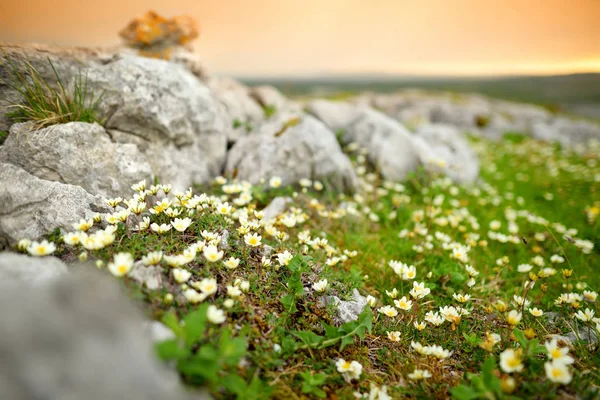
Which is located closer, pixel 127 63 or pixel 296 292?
pixel 296 292

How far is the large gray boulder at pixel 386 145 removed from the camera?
6.53 m

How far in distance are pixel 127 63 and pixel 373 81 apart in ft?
655

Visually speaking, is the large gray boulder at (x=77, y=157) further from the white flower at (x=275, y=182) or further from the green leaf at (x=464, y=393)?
the green leaf at (x=464, y=393)

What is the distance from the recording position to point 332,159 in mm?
5398

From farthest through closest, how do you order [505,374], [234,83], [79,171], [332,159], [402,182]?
[234,83], [402,182], [332,159], [79,171], [505,374]

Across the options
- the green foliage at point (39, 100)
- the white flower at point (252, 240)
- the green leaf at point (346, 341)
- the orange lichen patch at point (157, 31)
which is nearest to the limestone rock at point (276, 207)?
the white flower at point (252, 240)

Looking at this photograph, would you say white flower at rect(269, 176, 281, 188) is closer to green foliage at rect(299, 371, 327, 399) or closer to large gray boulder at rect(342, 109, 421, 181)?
large gray boulder at rect(342, 109, 421, 181)

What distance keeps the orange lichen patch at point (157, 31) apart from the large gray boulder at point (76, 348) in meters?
7.26

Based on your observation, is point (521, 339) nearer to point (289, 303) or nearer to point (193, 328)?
point (289, 303)

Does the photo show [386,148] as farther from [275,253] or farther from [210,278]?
[210,278]

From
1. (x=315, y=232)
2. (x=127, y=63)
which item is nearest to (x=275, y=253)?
(x=315, y=232)

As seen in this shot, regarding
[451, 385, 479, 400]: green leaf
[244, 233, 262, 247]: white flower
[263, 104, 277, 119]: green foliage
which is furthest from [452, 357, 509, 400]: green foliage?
[263, 104, 277, 119]: green foliage

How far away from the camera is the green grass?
1875mm

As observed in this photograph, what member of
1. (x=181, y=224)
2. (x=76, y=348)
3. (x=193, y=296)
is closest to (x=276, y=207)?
(x=181, y=224)
